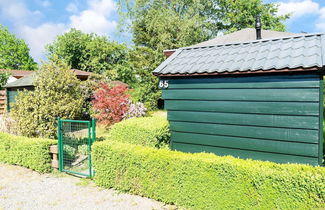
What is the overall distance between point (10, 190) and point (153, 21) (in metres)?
17.6

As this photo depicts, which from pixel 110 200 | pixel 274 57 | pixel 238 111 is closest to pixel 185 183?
pixel 110 200

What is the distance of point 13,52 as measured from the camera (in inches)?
1793

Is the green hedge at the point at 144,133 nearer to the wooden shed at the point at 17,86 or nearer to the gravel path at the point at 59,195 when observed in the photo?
the gravel path at the point at 59,195

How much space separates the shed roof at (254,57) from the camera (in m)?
4.41

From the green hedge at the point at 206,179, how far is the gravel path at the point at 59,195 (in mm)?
244

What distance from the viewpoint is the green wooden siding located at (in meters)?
4.28

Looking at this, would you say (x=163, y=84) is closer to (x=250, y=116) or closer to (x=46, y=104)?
(x=250, y=116)

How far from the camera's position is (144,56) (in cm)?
2111

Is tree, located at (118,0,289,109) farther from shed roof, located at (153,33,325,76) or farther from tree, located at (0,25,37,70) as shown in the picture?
tree, located at (0,25,37,70)

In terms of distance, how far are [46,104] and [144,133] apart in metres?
3.65

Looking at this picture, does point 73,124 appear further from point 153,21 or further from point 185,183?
point 153,21

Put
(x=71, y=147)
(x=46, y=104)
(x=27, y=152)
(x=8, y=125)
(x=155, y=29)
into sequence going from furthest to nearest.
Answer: (x=155, y=29) → (x=8, y=125) → (x=46, y=104) → (x=71, y=147) → (x=27, y=152)

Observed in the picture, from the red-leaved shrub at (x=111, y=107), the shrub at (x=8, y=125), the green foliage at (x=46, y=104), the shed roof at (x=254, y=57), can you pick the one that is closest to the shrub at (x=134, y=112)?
the red-leaved shrub at (x=111, y=107)

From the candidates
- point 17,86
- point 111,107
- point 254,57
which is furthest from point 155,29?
point 254,57
